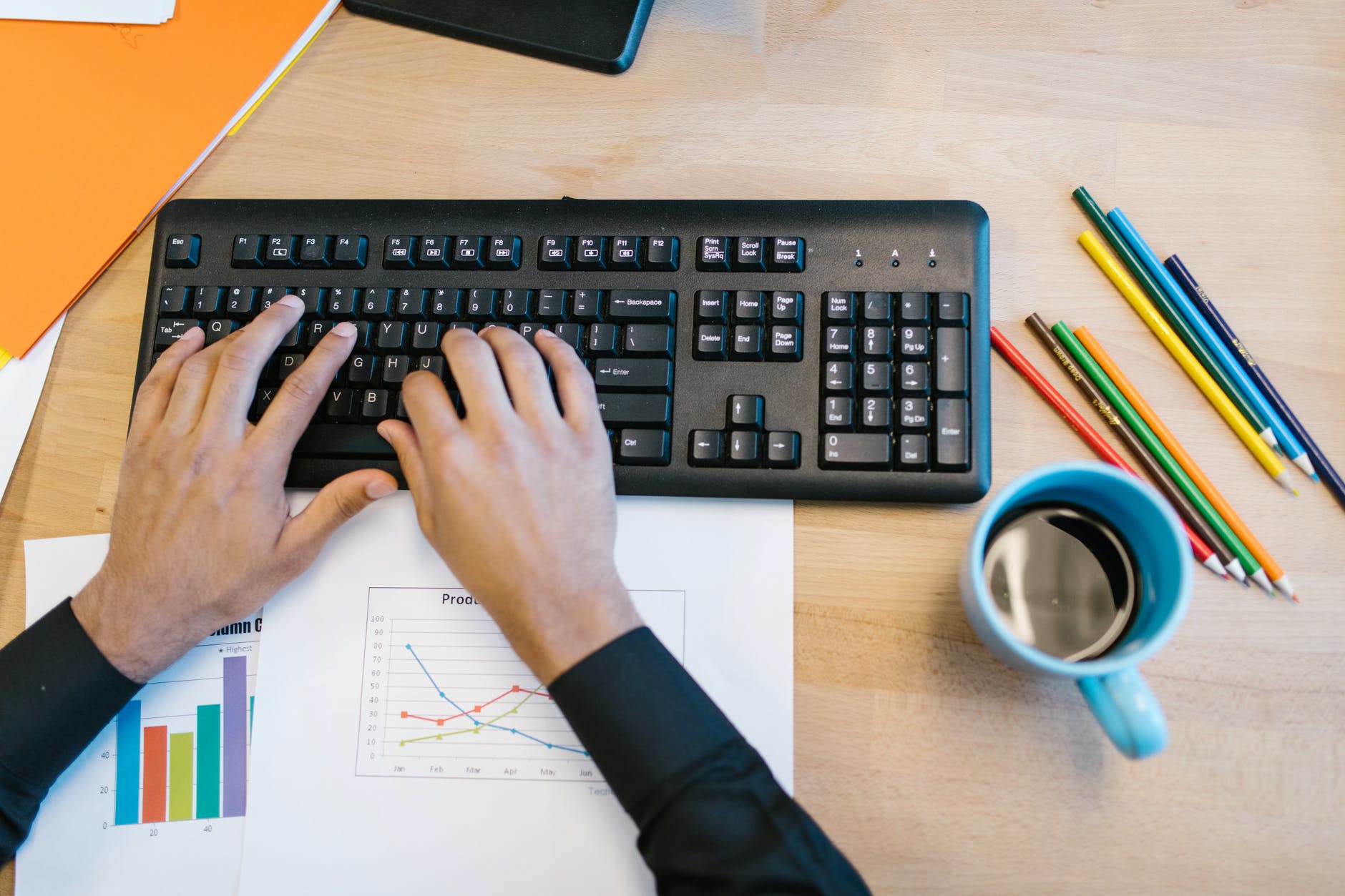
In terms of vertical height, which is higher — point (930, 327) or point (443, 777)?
point (930, 327)

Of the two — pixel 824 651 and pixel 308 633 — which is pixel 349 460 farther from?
pixel 824 651

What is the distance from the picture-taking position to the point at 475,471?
51 cm

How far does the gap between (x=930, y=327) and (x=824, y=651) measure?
0.70 ft

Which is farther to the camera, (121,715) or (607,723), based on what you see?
(121,715)

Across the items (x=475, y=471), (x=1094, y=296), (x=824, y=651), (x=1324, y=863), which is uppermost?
(x=1094, y=296)

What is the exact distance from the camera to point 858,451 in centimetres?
52

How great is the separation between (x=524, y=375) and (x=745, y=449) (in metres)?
0.14

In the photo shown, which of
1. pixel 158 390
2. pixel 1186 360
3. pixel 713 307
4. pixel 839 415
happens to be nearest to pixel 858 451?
pixel 839 415

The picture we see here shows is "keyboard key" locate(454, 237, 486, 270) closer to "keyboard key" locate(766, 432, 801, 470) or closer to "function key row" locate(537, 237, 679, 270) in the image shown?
"function key row" locate(537, 237, 679, 270)

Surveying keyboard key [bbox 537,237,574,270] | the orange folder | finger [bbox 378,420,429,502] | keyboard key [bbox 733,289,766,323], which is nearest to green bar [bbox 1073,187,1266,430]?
keyboard key [bbox 733,289,766,323]

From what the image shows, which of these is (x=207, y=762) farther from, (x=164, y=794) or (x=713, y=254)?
(x=713, y=254)

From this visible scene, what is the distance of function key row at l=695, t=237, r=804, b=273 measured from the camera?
0.55m

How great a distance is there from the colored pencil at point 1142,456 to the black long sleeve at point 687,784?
0.30 meters

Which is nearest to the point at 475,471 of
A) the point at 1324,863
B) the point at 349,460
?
the point at 349,460
